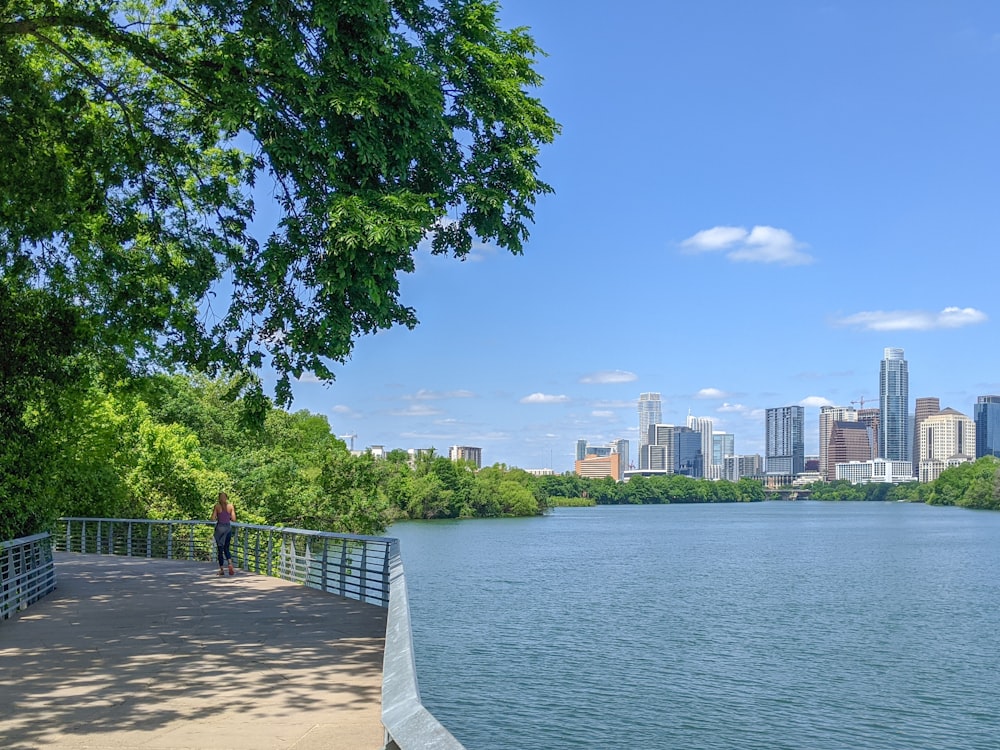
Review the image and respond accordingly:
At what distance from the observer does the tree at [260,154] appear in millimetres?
10977

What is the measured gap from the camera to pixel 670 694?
22.3m

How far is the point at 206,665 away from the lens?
9602 mm

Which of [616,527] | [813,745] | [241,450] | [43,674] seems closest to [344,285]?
[43,674]

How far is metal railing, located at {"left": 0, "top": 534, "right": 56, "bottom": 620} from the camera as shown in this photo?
13586 mm

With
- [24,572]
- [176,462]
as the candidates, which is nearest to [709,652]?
[24,572]

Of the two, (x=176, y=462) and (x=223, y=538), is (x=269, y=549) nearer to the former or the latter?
(x=223, y=538)

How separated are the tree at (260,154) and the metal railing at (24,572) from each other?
3.55 meters

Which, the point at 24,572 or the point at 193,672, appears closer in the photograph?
the point at 193,672

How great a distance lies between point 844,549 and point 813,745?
48912mm

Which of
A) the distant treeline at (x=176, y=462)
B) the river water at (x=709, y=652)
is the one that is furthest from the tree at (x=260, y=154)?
the river water at (x=709, y=652)

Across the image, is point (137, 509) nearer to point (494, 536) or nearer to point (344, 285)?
point (344, 285)

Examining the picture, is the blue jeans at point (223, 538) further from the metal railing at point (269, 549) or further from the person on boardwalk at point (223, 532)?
the metal railing at point (269, 549)

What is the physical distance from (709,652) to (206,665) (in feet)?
65.3

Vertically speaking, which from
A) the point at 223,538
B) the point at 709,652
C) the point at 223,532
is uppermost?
the point at 223,532
